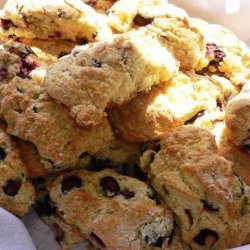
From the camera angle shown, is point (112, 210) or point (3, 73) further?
point (3, 73)

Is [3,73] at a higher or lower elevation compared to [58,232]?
higher

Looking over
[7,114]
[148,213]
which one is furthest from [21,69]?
[148,213]

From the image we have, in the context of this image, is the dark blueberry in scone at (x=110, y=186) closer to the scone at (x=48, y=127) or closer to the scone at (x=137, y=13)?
the scone at (x=48, y=127)

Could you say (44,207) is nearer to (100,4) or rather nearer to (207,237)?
(207,237)

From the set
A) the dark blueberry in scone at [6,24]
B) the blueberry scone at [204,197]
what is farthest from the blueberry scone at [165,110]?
the dark blueberry in scone at [6,24]

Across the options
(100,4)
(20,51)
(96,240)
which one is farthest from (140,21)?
(96,240)

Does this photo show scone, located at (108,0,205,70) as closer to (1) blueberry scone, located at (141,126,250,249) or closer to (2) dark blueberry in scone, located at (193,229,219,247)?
(1) blueberry scone, located at (141,126,250,249)

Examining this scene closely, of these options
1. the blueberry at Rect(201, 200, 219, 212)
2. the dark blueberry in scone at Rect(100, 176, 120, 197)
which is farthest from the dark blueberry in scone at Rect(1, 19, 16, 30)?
the blueberry at Rect(201, 200, 219, 212)
